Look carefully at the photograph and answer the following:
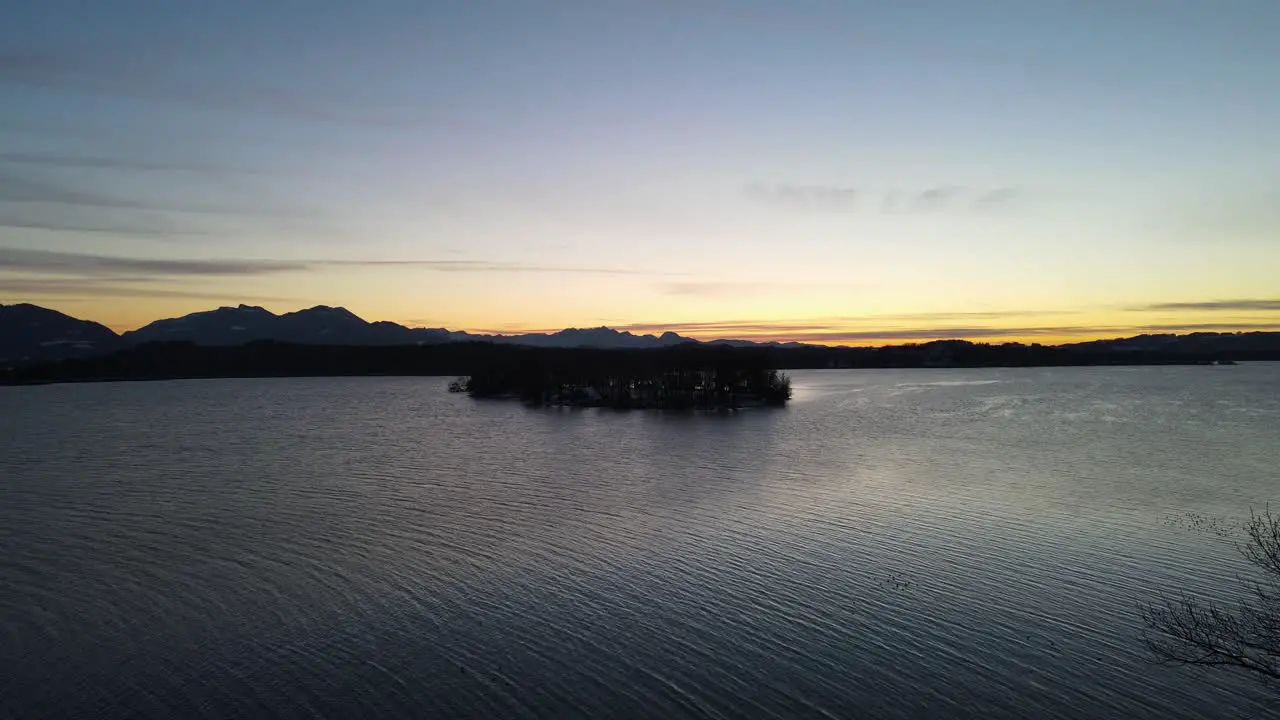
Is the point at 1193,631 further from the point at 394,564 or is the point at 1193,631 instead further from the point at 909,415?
the point at 909,415

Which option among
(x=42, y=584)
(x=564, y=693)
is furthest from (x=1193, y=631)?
(x=42, y=584)

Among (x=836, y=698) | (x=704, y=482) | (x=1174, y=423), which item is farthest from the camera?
(x=1174, y=423)

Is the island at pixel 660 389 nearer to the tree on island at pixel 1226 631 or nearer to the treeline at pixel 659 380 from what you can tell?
the treeline at pixel 659 380

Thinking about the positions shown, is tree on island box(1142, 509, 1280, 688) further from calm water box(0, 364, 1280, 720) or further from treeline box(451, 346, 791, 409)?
treeline box(451, 346, 791, 409)

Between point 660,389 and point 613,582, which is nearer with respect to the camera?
point 613,582

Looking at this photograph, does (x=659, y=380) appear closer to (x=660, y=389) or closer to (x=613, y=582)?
(x=660, y=389)

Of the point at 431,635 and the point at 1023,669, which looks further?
the point at 431,635

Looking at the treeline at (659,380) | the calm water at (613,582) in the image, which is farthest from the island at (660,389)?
the calm water at (613,582)

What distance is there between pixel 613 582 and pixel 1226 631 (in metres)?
12.4

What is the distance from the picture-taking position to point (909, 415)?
232 ft

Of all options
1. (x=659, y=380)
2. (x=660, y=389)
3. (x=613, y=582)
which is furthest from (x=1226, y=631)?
(x=659, y=380)

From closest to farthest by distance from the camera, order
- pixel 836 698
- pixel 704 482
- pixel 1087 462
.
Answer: pixel 836 698
pixel 704 482
pixel 1087 462

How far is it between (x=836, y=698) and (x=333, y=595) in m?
11.9

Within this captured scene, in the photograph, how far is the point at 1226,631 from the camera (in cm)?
1326
